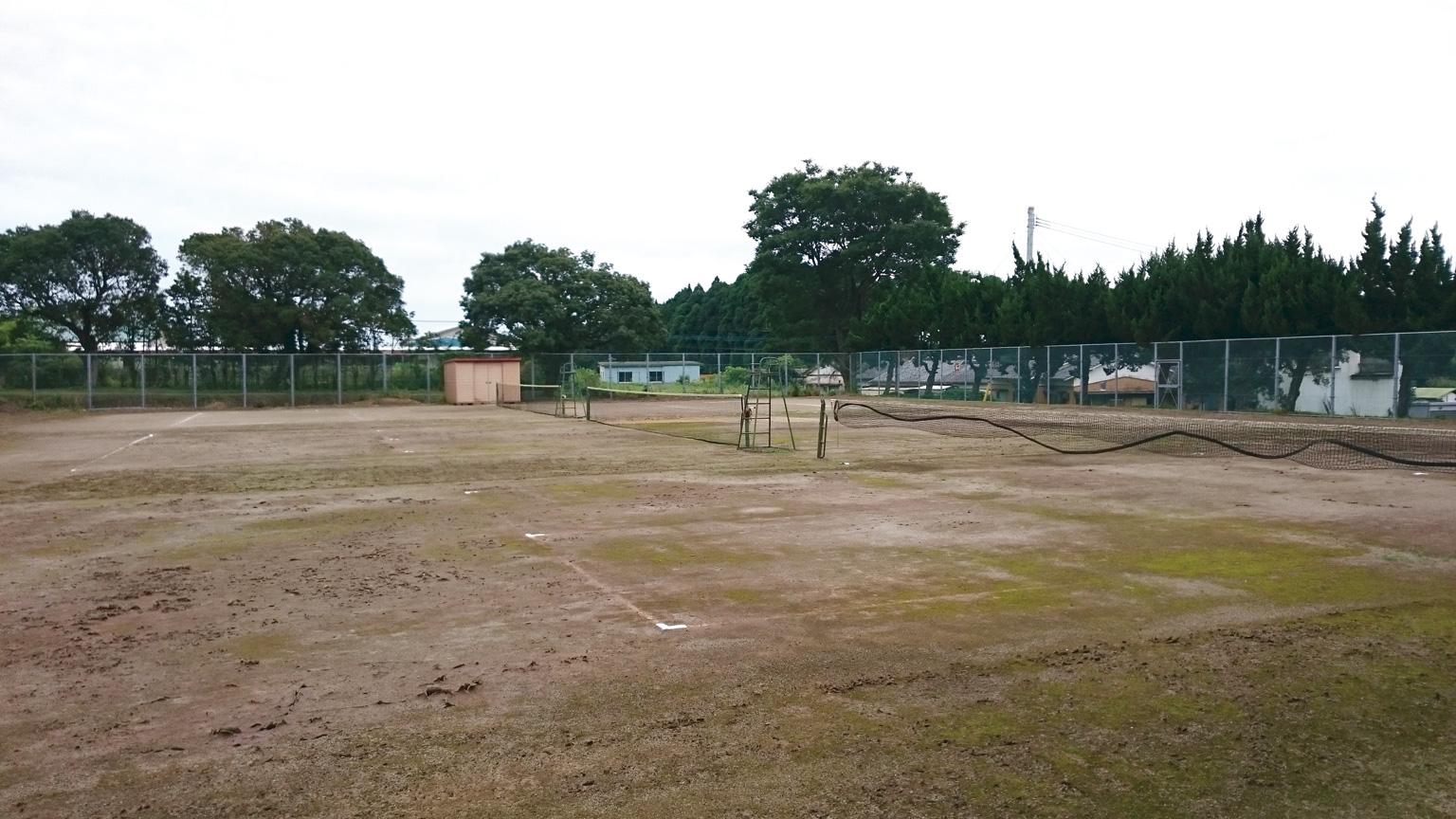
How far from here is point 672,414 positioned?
34188 mm

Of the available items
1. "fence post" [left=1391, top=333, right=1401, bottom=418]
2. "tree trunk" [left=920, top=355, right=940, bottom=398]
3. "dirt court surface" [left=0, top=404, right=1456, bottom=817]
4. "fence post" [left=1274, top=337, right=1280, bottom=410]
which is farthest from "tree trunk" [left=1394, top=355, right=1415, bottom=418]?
"tree trunk" [left=920, top=355, right=940, bottom=398]

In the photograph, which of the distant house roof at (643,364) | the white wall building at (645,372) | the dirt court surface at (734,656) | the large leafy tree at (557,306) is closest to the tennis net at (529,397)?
the white wall building at (645,372)

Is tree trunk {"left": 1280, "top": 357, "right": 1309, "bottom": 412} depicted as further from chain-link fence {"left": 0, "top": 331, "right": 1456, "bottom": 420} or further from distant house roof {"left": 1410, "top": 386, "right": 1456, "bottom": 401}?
distant house roof {"left": 1410, "top": 386, "right": 1456, "bottom": 401}

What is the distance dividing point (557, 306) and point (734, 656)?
52.3m

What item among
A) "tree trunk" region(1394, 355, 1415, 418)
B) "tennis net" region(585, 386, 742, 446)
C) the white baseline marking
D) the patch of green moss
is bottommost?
the white baseline marking

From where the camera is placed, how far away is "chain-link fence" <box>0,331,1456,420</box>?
90.9 ft

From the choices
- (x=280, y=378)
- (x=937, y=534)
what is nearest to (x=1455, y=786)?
(x=937, y=534)

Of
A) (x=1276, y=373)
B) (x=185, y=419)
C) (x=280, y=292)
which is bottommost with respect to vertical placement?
(x=185, y=419)

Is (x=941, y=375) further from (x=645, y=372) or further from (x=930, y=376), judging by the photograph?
(x=645, y=372)

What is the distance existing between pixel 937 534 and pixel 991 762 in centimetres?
555

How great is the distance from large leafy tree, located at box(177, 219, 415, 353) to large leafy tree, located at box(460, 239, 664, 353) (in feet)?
18.8

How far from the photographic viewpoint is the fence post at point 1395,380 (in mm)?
Answer: 26859

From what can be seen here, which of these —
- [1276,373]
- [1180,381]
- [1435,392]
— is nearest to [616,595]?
[1435,392]

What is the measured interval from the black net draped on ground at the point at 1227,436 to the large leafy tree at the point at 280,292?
32.0m
